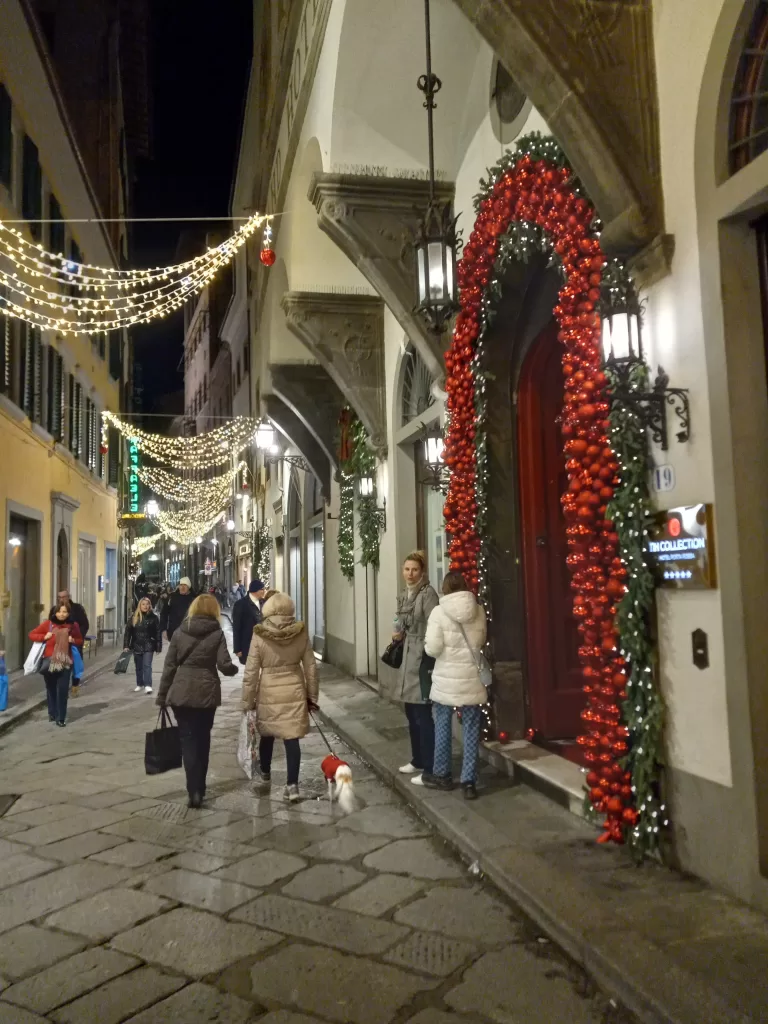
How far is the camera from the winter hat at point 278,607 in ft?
20.8

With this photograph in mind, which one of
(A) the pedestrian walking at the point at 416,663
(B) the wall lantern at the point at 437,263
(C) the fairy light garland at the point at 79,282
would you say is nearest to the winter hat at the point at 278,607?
(A) the pedestrian walking at the point at 416,663

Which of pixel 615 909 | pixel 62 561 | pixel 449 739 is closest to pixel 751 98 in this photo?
pixel 615 909

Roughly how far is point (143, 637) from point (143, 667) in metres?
0.55

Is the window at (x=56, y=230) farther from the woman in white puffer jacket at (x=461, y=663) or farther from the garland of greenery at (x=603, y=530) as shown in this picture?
the woman in white puffer jacket at (x=461, y=663)

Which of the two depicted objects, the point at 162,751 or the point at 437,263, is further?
the point at 437,263

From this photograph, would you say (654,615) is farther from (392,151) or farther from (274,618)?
(392,151)

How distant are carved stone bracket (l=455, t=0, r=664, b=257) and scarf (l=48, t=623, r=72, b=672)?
8.11 metres

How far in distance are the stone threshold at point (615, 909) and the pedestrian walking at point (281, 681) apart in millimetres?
986

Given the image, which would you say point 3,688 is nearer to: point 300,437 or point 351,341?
point 351,341

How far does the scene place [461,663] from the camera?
6055 mm

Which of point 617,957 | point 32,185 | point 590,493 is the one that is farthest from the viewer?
point 32,185

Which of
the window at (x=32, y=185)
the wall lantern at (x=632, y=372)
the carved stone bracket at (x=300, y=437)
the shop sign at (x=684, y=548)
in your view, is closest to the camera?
the shop sign at (x=684, y=548)

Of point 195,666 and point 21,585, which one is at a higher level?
point 21,585

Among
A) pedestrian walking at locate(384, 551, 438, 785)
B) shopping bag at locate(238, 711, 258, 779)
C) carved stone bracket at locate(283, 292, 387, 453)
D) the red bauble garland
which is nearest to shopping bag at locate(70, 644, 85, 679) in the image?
shopping bag at locate(238, 711, 258, 779)
